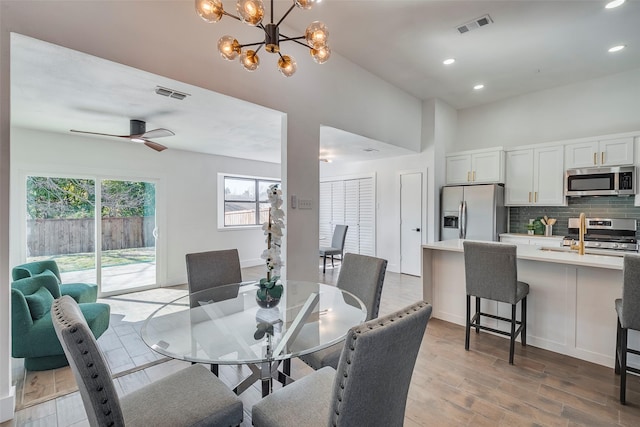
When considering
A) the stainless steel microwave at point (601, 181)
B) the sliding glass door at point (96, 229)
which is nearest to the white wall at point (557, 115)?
the stainless steel microwave at point (601, 181)

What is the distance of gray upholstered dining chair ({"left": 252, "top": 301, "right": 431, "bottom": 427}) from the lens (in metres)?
0.87

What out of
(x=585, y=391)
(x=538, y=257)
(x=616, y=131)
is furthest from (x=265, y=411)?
(x=616, y=131)

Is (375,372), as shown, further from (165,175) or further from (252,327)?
(165,175)

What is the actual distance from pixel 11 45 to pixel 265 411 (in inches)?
105

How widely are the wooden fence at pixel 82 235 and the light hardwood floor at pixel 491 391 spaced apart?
251 cm

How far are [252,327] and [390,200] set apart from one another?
467 centimetres

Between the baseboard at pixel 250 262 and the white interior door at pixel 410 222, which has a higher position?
the white interior door at pixel 410 222

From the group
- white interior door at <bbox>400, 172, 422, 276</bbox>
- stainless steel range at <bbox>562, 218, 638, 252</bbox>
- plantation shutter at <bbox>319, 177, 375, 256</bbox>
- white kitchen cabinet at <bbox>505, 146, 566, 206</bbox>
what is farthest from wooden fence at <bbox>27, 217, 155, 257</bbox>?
stainless steel range at <bbox>562, 218, 638, 252</bbox>

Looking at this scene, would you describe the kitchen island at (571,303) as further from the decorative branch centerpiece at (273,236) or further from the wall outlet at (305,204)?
the decorative branch centerpiece at (273,236)

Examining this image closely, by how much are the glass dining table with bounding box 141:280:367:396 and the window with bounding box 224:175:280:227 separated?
407cm

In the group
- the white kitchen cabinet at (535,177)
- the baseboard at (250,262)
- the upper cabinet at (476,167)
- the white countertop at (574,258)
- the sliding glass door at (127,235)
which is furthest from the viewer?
the baseboard at (250,262)

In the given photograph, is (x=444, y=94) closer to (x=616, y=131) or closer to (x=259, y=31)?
(x=616, y=131)

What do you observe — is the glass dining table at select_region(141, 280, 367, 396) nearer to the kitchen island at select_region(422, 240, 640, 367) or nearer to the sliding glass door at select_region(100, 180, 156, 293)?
the kitchen island at select_region(422, 240, 640, 367)

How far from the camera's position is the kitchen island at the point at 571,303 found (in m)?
2.44
